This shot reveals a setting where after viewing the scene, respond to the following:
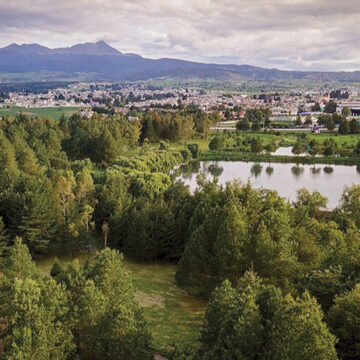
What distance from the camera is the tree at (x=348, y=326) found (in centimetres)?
1316

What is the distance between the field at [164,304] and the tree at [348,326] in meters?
5.18

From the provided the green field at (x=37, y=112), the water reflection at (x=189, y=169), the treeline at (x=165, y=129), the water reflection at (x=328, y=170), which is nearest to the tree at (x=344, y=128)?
the water reflection at (x=328, y=170)

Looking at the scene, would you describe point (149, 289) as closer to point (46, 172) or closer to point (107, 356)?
point (107, 356)

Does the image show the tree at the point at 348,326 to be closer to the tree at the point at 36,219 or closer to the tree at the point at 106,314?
the tree at the point at 106,314

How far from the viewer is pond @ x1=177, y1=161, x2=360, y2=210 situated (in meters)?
48.2

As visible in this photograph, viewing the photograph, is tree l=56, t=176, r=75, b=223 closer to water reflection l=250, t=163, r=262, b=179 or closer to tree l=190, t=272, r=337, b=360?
tree l=190, t=272, r=337, b=360

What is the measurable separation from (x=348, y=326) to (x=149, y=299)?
32.2ft

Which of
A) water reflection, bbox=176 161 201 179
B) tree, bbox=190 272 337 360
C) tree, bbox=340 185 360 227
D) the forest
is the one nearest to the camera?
tree, bbox=190 272 337 360

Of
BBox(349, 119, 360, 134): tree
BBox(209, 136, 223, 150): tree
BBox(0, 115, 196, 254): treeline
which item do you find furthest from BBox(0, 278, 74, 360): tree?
BBox(349, 119, 360, 134): tree

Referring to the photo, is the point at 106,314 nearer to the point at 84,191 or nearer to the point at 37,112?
the point at 84,191

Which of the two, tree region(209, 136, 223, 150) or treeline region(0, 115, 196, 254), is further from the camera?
tree region(209, 136, 223, 150)

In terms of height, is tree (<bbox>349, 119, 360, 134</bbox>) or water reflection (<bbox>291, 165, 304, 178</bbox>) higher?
tree (<bbox>349, 119, 360, 134</bbox>)

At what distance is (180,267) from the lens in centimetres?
2223

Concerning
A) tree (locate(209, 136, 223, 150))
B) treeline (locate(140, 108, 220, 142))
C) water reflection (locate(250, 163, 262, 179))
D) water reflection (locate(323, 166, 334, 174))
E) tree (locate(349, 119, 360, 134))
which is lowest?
water reflection (locate(250, 163, 262, 179))
